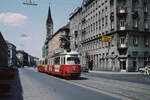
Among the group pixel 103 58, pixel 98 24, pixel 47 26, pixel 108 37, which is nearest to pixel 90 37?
pixel 98 24

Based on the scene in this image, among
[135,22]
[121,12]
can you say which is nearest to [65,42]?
[135,22]

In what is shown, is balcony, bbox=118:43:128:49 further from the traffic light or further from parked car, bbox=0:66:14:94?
the traffic light

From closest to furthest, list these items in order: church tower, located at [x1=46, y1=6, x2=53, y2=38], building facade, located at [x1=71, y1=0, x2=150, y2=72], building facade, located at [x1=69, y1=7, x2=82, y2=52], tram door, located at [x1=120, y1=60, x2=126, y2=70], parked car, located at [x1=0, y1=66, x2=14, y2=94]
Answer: parked car, located at [x1=0, y1=66, x2=14, y2=94], tram door, located at [x1=120, y1=60, x2=126, y2=70], building facade, located at [x1=71, y1=0, x2=150, y2=72], building facade, located at [x1=69, y1=7, x2=82, y2=52], church tower, located at [x1=46, y1=6, x2=53, y2=38]

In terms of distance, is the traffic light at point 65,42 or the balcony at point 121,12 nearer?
the balcony at point 121,12

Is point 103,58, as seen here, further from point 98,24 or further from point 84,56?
point 84,56

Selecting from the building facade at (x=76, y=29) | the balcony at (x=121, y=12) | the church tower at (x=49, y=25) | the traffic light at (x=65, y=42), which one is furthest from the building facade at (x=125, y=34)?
the church tower at (x=49, y=25)

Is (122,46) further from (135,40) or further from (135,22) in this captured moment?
(135,22)

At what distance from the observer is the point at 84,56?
6850cm

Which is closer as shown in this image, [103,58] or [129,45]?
[129,45]

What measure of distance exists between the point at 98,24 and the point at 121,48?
43.2ft

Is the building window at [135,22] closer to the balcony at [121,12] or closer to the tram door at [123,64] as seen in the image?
the balcony at [121,12]

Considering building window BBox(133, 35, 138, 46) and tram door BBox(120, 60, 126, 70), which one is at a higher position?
building window BBox(133, 35, 138, 46)

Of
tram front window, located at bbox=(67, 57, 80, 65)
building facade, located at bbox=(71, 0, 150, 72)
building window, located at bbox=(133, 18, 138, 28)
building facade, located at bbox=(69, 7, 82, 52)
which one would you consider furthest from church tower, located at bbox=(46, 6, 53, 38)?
tram front window, located at bbox=(67, 57, 80, 65)

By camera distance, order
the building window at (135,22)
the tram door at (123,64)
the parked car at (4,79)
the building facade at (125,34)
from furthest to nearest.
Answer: the building window at (135,22) < the building facade at (125,34) < the tram door at (123,64) < the parked car at (4,79)
